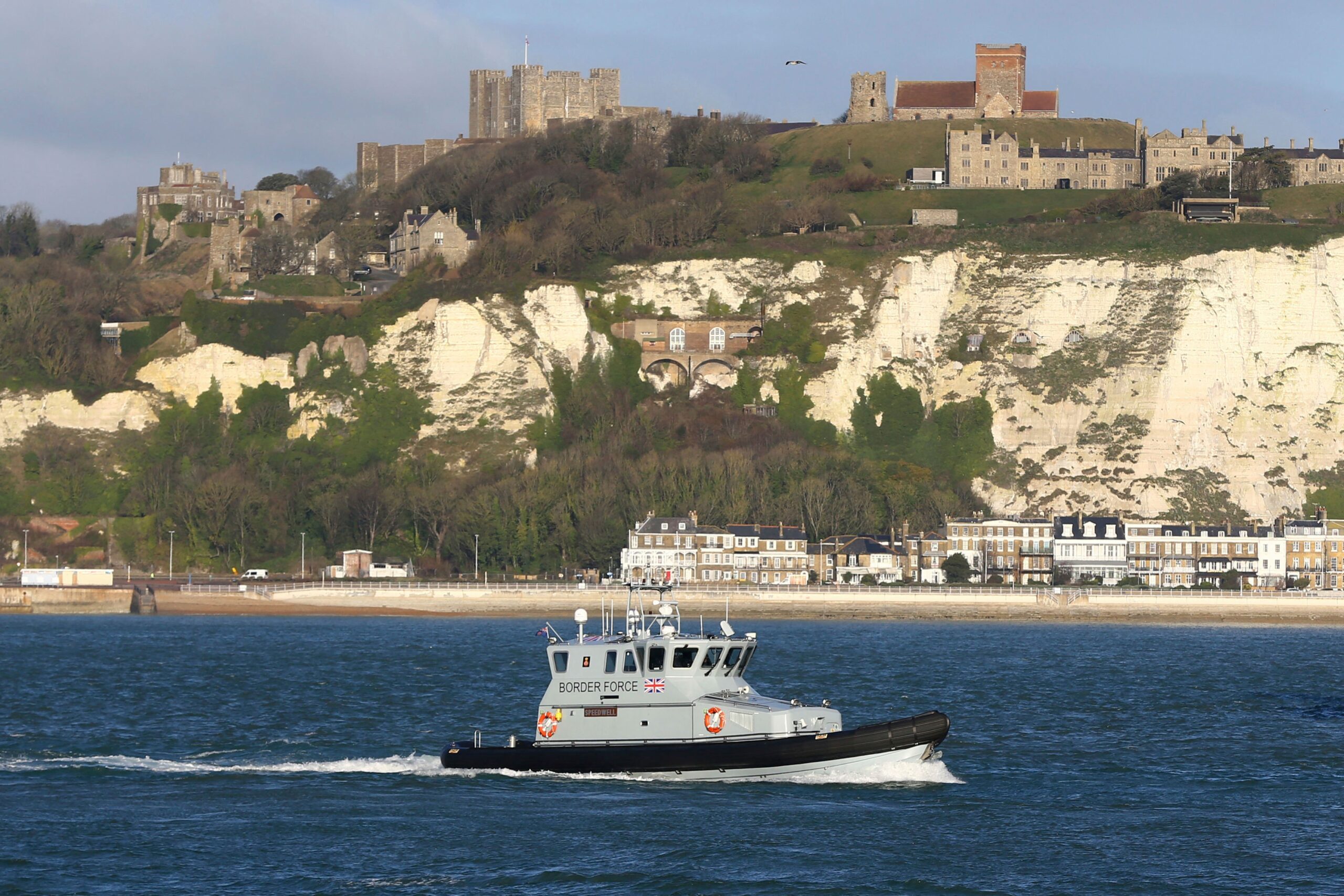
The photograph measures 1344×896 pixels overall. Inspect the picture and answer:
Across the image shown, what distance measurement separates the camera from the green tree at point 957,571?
113m

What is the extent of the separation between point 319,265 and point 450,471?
1642 inches

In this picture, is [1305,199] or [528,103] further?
[528,103]

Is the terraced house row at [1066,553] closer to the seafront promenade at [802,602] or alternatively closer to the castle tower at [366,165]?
the seafront promenade at [802,602]

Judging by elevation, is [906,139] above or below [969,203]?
above

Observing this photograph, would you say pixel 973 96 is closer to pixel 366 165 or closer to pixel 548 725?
pixel 366 165

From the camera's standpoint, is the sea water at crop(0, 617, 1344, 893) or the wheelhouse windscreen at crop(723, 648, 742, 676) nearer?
the sea water at crop(0, 617, 1344, 893)

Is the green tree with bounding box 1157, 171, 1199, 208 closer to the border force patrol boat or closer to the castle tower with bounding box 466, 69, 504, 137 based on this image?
the castle tower with bounding box 466, 69, 504, 137

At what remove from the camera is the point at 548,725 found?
37438 mm

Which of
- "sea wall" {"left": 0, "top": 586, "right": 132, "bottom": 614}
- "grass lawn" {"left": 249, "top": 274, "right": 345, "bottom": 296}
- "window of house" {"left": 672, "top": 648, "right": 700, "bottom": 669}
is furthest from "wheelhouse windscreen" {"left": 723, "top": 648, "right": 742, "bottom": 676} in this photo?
"grass lawn" {"left": 249, "top": 274, "right": 345, "bottom": 296}

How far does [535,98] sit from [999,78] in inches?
1640

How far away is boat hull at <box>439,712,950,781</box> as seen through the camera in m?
35.9

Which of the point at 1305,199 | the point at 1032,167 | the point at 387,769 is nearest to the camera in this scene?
the point at 387,769

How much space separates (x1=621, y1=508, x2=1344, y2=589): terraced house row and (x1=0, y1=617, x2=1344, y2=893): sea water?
159ft

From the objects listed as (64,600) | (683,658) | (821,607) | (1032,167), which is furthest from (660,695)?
(1032,167)
